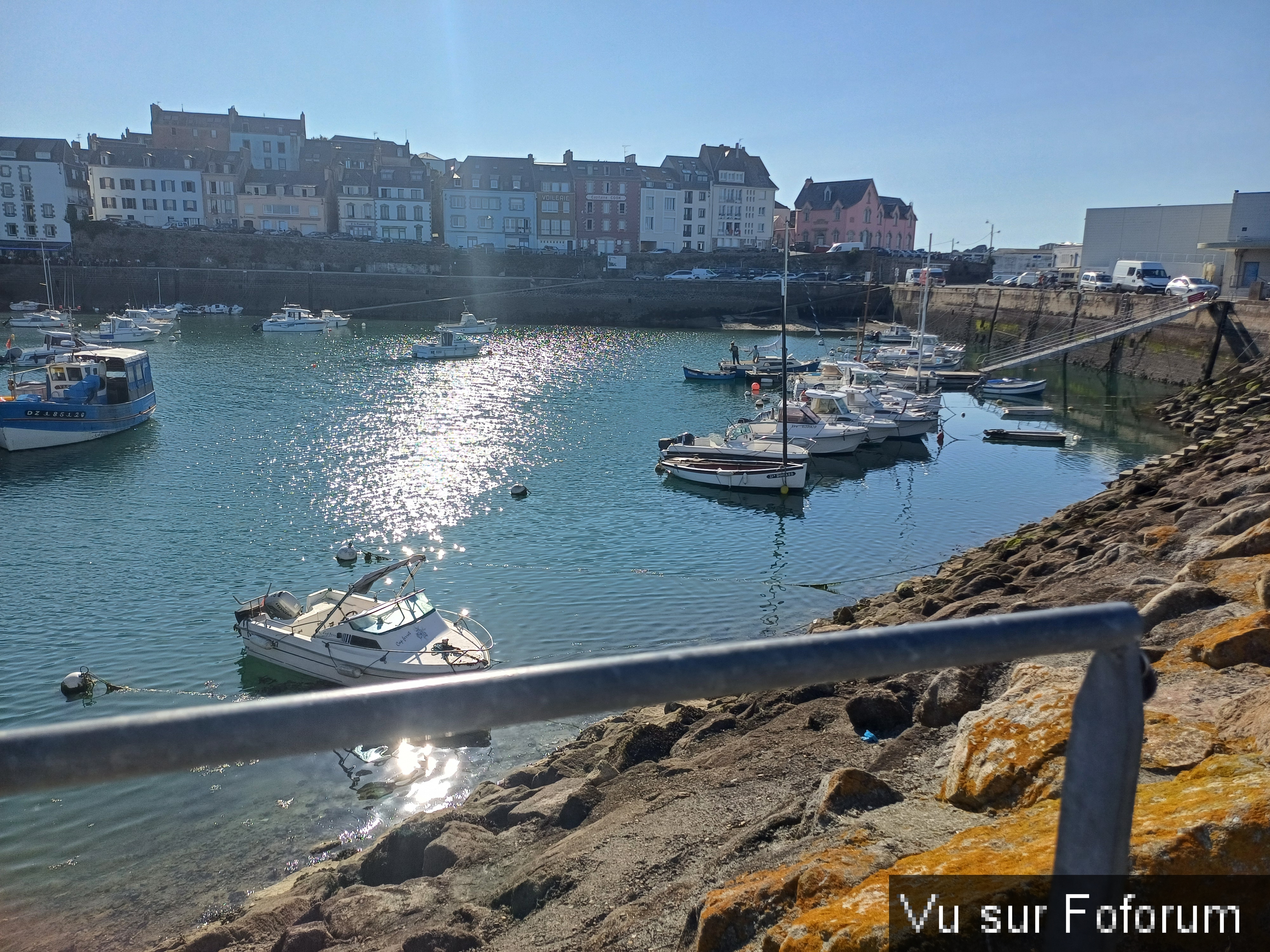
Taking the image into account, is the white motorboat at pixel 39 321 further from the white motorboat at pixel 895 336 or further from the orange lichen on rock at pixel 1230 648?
the orange lichen on rock at pixel 1230 648

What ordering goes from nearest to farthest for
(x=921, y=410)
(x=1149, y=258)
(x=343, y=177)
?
(x=921, y=410) < (x=1149, y=258) < (x=343, y=177)

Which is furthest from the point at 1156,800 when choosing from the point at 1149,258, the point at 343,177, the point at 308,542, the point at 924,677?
the point at 343,177

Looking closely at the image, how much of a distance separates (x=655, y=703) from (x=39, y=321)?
8226cm

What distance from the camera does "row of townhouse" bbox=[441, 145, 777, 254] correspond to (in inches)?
4001

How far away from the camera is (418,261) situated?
91438mm

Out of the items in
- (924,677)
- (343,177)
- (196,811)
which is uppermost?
(343,177)

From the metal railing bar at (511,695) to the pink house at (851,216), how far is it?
115 metres

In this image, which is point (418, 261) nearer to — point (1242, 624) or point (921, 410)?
point (921, 410)

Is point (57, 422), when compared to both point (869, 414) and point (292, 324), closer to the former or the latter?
point (869, 414)

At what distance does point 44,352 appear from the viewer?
2051 inches

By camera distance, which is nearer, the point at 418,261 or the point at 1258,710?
the point at 1258,710

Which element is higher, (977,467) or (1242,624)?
(1242,624)

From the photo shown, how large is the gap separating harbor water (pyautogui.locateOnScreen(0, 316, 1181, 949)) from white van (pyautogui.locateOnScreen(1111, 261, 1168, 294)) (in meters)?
12.0

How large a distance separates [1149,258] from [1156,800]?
74106mm
